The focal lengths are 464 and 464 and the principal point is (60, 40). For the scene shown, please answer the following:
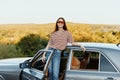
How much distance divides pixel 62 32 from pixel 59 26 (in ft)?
0.42

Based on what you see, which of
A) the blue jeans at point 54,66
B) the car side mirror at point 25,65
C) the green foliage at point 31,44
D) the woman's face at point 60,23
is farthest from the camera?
the green foliage at point 31,44

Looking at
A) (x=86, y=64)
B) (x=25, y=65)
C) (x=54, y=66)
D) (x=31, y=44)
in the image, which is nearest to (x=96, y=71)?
(x=86, y=64)

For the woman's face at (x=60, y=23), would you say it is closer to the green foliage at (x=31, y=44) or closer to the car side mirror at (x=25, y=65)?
the car side mirror at (x=25, y=65)

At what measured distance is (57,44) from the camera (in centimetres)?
830

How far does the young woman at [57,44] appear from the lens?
804 cm

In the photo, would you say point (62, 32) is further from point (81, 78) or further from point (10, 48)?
point (10, 48)

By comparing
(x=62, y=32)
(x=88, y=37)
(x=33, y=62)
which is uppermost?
(x=62, y=32)

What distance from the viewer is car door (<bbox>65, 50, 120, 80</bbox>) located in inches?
287

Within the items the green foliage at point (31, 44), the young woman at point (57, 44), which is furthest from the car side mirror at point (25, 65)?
the green foliage at point (31, 44)

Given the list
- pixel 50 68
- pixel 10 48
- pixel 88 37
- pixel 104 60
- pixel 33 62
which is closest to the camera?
pixel 104 60

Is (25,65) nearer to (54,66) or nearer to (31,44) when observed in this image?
(54,66)

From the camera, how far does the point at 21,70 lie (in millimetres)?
8984

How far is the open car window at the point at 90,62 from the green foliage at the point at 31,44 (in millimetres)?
12125

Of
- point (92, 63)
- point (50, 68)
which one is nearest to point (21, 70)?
point (50, 68)
